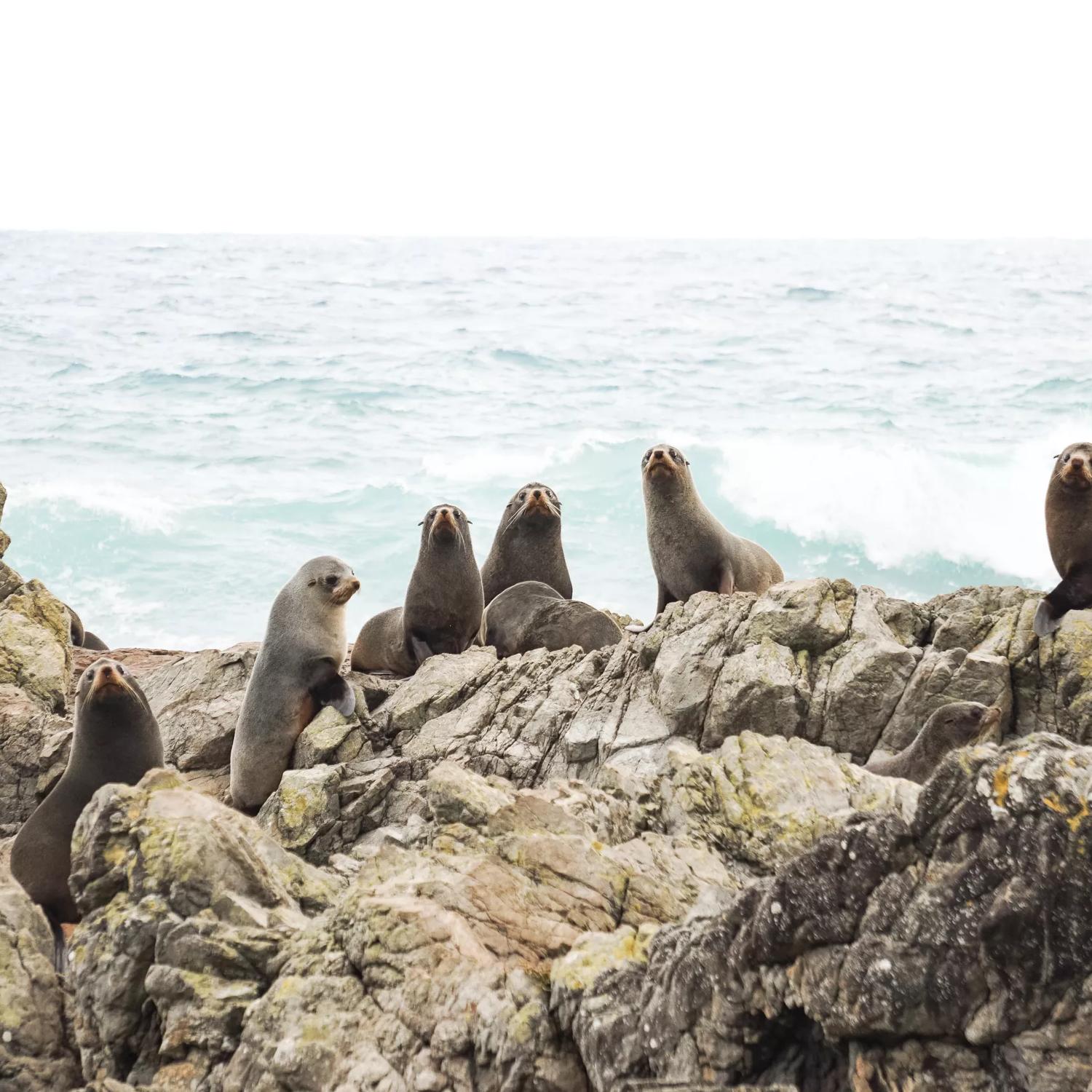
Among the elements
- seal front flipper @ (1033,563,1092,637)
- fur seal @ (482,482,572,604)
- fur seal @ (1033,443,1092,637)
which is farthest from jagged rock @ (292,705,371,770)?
fur seal @ (1033,443,1092,637)

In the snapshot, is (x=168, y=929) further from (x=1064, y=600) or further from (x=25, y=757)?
(x=1064, y=600)

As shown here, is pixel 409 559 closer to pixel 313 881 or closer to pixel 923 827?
pixel 313 881

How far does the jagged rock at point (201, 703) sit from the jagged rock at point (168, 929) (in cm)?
391

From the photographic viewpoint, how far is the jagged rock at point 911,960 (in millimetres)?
2938

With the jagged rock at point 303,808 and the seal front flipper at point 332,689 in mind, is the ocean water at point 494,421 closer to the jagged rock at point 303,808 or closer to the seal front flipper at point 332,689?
the seal front flipper at point 332,689

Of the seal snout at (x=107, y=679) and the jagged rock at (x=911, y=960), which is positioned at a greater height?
the jagged rock at (x=911, y=960)

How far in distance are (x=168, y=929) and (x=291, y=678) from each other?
14.4 ft

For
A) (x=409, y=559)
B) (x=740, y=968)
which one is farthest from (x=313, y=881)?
(x=409, y=559)

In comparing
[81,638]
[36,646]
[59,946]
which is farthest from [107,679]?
[81,638]

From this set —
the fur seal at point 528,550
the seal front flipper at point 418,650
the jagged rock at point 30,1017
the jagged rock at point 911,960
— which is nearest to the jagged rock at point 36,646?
the seal front flipper at point 418,650

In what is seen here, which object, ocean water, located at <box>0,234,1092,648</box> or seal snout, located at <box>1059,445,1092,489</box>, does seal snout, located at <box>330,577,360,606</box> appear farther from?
ocean water, located at <box>0,234,1092,648</box>

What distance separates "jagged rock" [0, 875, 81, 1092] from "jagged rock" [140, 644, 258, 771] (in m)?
3.89

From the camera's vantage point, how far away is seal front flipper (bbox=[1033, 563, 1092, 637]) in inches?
281

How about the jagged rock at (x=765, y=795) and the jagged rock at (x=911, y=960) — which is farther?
the jagged rock at (x=765, y=795)
